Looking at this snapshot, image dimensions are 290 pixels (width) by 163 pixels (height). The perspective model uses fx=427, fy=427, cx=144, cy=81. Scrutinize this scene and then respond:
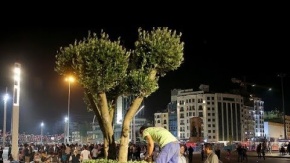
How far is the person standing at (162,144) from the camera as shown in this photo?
9.59m

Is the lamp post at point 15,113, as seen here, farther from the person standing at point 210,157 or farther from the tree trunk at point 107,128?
the person standing at point 210,157

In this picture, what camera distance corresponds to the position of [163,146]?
9695 millimetres

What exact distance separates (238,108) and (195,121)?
111845mm

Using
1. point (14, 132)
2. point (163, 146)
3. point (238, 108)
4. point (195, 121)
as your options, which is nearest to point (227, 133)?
point (238, 108)

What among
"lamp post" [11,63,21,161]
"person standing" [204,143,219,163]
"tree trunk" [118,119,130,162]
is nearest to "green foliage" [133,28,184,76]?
"tree trunk" [118,119,130,162]

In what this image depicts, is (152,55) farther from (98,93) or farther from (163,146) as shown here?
(163,146)

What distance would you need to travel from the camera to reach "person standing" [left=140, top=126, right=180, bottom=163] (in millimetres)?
9586

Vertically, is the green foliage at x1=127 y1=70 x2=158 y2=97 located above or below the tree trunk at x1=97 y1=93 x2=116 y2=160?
above

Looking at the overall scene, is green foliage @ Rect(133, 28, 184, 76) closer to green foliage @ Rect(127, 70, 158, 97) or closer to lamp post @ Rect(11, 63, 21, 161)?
green foliage @ Rect(127, 70, 158, 97)

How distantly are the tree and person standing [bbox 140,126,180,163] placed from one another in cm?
475

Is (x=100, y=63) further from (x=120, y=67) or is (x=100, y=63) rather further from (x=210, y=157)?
(x=210, y=157)

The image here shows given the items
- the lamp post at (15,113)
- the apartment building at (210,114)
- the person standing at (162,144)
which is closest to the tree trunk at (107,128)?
the person standing at (162,144)

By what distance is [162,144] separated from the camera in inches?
384

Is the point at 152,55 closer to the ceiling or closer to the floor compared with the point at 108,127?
closer to the ceiling
